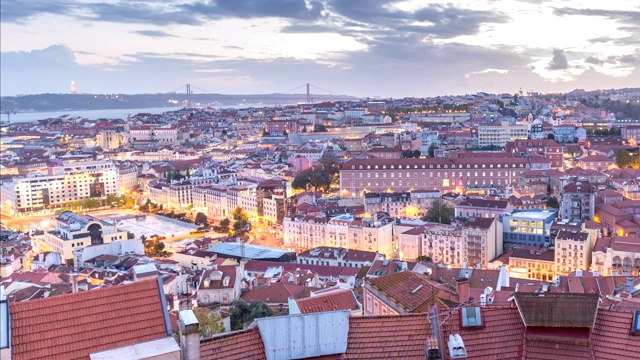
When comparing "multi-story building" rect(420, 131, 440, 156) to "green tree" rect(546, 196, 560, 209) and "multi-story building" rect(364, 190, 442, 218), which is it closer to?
"multi-story building" rect(364, 190, 442, 218)

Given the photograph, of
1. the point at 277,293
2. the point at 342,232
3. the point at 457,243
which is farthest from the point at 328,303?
the point at 342,232

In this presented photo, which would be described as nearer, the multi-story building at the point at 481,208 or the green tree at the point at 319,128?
the multi-story building at the point at 481,208

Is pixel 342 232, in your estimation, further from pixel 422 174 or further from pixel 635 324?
pixel 635 324

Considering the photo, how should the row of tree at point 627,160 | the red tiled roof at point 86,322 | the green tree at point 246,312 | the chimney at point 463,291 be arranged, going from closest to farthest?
the red tiled roof at point 86,322 < the chimney at point 463,291 < the green tree at point 246,312 < the row of tree at point 627,160

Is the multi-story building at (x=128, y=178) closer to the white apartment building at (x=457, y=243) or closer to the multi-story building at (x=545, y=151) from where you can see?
the multi-story building at (x=545, y=151)

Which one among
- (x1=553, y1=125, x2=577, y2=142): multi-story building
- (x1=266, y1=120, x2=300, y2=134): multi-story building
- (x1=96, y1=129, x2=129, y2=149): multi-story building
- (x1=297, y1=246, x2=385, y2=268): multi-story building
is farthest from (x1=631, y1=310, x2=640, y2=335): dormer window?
(x1=96, y1=129, x2=129, y2=149): multi-story building

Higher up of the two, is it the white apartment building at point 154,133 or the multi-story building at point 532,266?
the white apartment building at point 154,133

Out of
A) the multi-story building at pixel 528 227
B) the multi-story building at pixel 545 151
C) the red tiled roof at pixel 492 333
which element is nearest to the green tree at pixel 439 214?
the multi-story building at pixel 528 227
